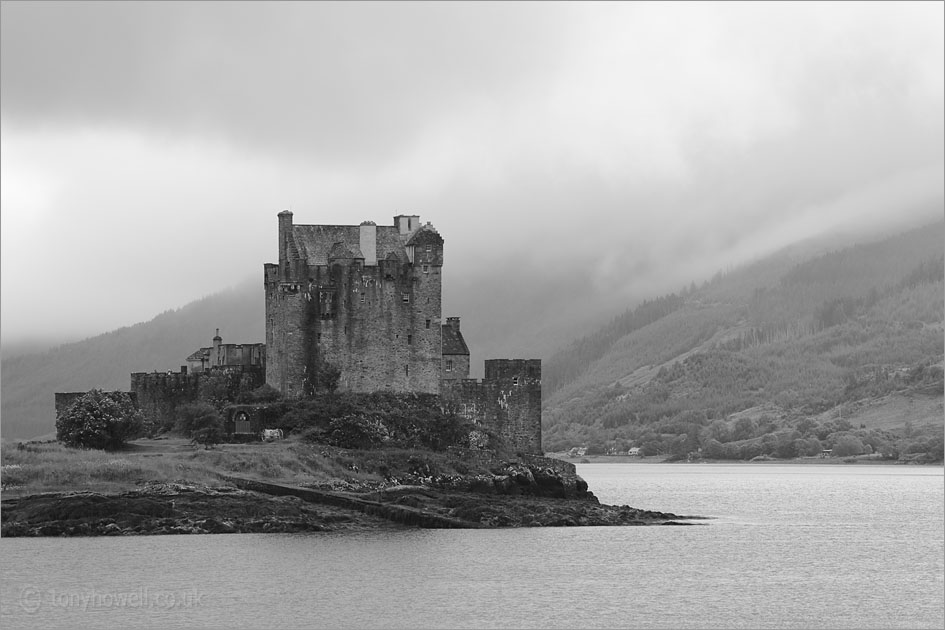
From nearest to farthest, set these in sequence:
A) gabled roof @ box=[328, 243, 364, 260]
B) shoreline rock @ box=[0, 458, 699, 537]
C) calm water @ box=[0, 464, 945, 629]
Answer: calm water @ box=[0, 464, 945, 629]
shoreline rock @ box=[0, 458, 699, 537]
gabled roof @ box=[328, 243, 364, 260]

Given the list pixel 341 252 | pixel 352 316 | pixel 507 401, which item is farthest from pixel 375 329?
pixel 507 401

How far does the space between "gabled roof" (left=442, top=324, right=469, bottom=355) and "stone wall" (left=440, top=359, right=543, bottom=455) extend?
1838 mm

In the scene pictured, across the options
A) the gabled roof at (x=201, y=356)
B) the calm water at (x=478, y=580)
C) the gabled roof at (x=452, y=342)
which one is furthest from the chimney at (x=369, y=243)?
the calm water at (x=478, y=580)

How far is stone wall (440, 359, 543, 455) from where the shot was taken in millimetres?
86812

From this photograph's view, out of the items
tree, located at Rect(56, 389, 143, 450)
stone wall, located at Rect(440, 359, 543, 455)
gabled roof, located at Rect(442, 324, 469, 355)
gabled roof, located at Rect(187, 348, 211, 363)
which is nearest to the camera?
tree, located at Rect(56, 389, 143, 450)

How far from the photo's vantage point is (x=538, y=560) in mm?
63688

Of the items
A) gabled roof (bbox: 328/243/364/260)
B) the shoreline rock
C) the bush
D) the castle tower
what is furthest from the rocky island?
gabled roof (bbox: 328/243/364/260)

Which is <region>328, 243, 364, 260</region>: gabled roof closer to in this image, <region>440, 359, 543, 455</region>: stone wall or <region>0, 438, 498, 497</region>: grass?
<region>440, 359, 543, 455</region>: stone wall

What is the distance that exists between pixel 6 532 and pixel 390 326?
27.9 m

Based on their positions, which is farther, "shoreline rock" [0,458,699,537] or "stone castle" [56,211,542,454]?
"stone castle" [56,211,542,454]

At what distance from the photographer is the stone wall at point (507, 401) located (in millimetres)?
86812

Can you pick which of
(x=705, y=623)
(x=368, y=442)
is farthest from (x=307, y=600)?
(x=368, y=442)

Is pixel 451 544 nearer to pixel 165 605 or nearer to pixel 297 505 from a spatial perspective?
pixel 297 505

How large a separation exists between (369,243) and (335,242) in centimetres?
189
